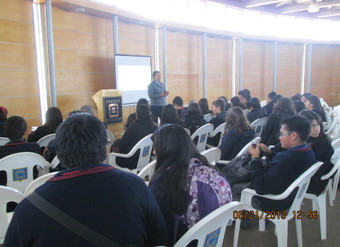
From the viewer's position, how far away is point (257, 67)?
39.4 ft

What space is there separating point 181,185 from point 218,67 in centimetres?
967

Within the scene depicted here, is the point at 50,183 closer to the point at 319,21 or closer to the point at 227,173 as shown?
the point at 227,173

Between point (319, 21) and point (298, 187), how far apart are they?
12.9 metres

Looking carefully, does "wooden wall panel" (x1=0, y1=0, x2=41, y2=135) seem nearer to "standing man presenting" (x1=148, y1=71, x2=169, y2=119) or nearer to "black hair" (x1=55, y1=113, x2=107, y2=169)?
"standing man presenting" (x1=148, y1=71, x2=169, y2=119)

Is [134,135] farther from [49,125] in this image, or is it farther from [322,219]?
[322,219]

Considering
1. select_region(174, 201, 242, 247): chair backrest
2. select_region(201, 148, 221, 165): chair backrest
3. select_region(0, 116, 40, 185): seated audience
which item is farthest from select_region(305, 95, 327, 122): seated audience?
select_region(0, 116, 40, 185): seated audience

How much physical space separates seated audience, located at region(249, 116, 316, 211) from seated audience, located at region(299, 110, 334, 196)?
1.36 ft

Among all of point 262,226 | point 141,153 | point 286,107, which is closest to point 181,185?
point 262,226

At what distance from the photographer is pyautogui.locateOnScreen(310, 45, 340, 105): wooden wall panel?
13.5 meters

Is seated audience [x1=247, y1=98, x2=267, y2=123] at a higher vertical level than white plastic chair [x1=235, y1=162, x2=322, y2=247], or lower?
higher

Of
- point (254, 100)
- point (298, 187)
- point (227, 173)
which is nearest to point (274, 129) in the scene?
point (254, 100)

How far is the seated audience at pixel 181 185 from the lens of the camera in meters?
1.50

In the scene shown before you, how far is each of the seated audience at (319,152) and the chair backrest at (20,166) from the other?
234 centimetres

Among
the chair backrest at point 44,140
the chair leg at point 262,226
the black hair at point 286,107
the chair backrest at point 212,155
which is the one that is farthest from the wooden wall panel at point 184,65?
the chair leg at point 262,226
